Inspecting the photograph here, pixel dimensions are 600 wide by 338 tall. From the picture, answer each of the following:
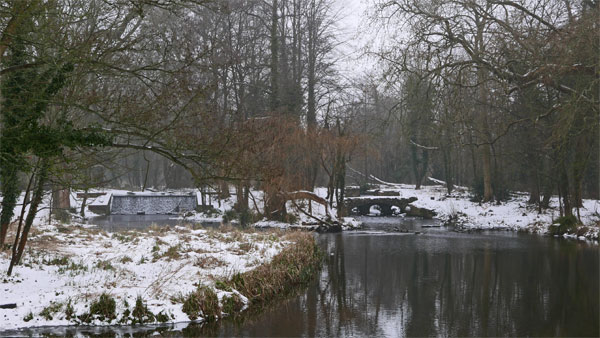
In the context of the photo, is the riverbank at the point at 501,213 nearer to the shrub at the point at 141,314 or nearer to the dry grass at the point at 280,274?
the dry grass at the point at 280,274

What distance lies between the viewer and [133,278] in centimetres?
984

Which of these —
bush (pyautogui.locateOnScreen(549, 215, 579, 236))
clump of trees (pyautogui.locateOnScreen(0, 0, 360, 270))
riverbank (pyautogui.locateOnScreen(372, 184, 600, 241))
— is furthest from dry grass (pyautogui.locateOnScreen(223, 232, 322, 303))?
riverbank (pyautogui.locateOnScreen(372, 184, 600, 241))

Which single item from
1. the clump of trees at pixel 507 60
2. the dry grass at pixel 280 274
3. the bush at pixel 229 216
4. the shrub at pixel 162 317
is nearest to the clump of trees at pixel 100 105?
Answer: the dry grass at pixel 280 274

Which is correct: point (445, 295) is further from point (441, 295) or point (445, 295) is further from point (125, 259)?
point (125, 259)

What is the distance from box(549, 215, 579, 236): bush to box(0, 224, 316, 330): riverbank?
1192 cm

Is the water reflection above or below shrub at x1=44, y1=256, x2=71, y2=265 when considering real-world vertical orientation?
below

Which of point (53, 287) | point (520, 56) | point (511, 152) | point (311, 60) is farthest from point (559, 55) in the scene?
point (311, 60)

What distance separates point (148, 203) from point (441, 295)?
85.7 feet

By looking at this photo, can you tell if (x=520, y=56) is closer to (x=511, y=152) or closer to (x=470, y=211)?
(x=511, y=152)

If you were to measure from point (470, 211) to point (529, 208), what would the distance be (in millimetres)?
2844

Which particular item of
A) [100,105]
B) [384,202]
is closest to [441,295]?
[100,105]

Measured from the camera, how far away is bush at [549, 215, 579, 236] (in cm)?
2097

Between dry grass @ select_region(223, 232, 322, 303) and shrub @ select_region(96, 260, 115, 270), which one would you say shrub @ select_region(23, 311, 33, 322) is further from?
dry grass @ select_region(223, 232, 322, 303)

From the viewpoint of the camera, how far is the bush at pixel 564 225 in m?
21.0
